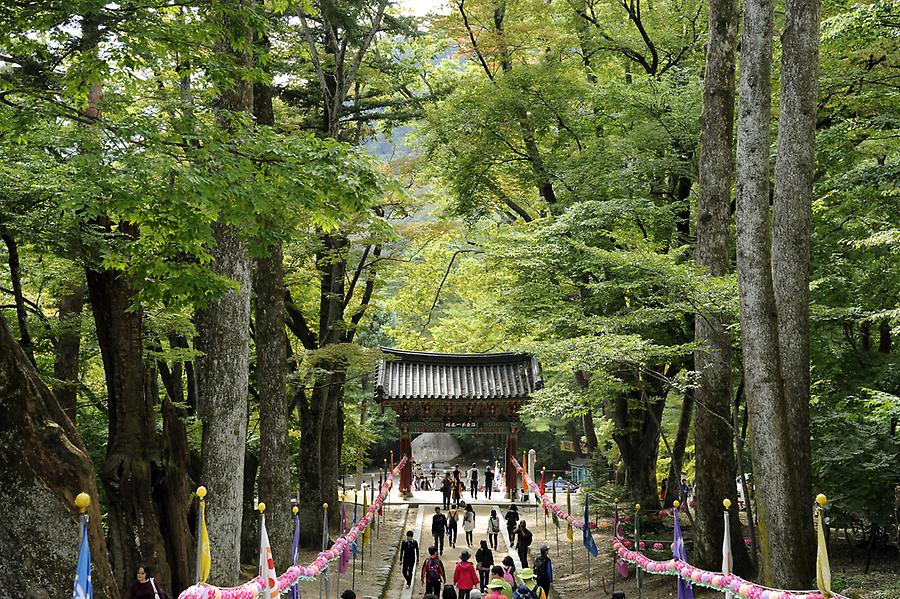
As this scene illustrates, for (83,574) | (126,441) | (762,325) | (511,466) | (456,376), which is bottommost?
(511,466)

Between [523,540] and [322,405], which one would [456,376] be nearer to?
[322,405]

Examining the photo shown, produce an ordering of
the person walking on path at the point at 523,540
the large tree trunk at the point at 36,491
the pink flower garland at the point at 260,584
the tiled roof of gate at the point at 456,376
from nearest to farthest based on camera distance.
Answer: the large tree trunk at the point at 36,491 < the pink flower garland at the point at 260,584 < the person walking on path at the point at 523,540 < the tiled roof of gate at the point at 456,376

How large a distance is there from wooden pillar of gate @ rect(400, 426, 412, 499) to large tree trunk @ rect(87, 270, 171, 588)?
17.1 m

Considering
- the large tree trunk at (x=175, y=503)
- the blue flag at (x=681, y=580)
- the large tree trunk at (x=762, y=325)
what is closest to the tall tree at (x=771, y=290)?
the large tree trunk at (x=762, y=325)

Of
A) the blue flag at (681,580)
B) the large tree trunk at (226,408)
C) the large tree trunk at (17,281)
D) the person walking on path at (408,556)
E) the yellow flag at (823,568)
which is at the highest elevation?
the large tree trunk at (17,281)

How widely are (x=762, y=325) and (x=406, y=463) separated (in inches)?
776

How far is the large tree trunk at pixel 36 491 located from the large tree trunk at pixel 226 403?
2.15 m

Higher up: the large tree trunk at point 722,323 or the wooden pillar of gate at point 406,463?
the large tree trunk at point 722,323

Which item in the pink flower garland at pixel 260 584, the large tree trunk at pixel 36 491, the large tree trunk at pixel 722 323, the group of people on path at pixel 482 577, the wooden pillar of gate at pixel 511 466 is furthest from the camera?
the wooden pillar of gate at pixel 511 466

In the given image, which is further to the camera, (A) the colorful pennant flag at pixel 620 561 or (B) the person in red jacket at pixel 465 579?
(A) the colorful pennant flag at pixel 620 561

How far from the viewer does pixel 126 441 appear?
29.8 ft

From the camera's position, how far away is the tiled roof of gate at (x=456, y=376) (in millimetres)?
25781

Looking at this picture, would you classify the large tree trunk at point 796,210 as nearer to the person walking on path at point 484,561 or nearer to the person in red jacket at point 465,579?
the person in red jacket at point 465,579

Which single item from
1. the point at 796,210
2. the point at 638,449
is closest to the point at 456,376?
the point at 638,449
